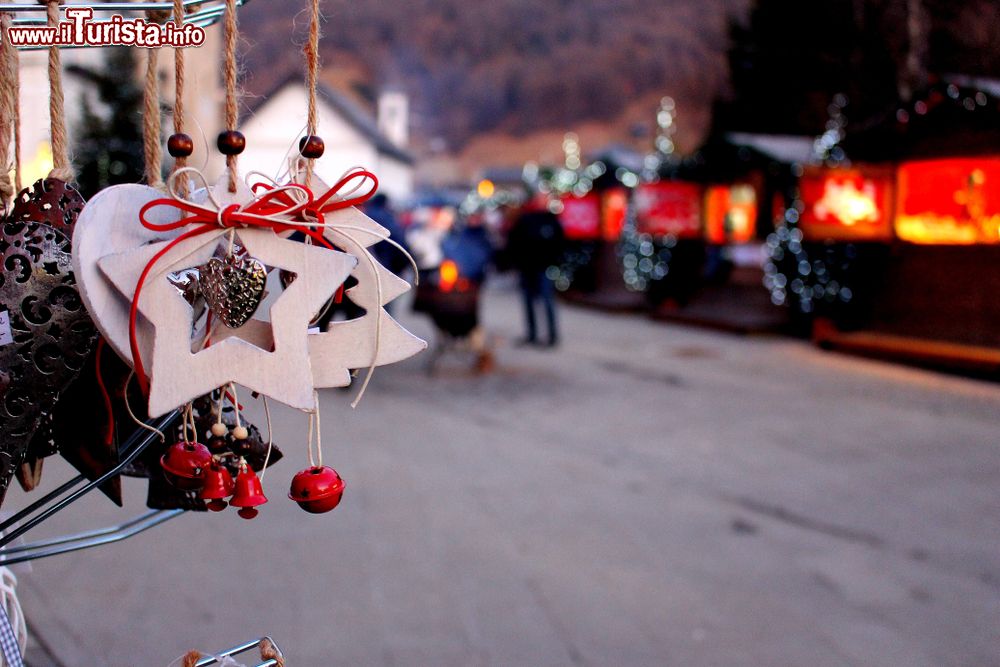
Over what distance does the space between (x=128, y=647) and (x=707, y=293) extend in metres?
12.6

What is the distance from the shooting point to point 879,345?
32.4 feet

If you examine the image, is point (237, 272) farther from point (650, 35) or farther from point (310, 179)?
point (650, 35)

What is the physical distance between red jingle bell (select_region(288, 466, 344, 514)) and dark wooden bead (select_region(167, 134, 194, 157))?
1.48 ft

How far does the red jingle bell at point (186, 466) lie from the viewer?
4.10ft

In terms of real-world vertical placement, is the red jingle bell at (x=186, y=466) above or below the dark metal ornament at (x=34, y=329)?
below

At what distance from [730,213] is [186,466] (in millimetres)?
15464

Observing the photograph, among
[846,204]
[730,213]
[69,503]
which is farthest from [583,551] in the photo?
[730,213]

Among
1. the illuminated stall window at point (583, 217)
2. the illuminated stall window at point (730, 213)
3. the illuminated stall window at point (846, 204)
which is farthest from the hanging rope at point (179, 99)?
the illuminated stall window at point (583, 217)

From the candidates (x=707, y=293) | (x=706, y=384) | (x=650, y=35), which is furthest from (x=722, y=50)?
(x=650, y=35)

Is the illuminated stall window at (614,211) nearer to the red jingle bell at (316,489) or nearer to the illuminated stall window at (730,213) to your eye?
the illuminated stall window at (730,213)

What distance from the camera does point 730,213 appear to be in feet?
52.2

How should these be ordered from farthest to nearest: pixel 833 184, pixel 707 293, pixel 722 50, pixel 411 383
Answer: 1. pixel 722 50
2. pixel 707 293
3. pixel 833 184
4. pixel 411 383

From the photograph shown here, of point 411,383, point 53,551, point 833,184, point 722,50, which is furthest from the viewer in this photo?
point 722,50

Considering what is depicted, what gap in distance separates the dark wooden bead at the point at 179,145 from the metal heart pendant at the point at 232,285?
6.1 inches
